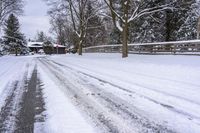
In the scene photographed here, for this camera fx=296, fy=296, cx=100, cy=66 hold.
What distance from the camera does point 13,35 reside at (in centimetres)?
7562

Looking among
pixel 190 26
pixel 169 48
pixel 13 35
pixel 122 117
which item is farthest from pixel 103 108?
pixel 13 35

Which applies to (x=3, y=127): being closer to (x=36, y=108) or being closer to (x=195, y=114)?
(x=36, y=108)

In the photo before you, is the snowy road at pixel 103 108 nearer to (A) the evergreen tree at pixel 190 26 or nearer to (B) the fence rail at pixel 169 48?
(B) the fence rail at pixel 169 48

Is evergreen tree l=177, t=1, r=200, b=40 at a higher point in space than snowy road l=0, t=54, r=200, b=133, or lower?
higher

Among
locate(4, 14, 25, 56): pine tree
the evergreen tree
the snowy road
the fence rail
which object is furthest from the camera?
locate(4, 14, 25, 56): pine tree

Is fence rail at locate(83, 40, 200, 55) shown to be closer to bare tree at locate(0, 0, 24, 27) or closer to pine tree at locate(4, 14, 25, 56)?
bare tree at locate(0, 0, 24, 27)

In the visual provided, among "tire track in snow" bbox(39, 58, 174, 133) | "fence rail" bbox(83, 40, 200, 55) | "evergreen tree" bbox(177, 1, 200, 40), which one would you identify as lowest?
"tire track in snow" bbox(39, 58, 174, 133)

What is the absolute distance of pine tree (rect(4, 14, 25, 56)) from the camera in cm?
7511

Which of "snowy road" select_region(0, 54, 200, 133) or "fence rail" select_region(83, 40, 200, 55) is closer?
"snowy road" select_region(0, 54, 200, 133)

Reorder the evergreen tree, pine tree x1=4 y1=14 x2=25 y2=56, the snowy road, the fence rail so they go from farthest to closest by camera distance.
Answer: pine tree x1=4 y1=14 x2=25 y2=56 < the evergreen tree < the fence rail < the snowy road

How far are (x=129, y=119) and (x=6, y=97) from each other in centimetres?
402

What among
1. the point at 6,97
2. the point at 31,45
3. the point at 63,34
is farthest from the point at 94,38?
the point at 6,97

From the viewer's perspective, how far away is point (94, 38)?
76.2 meters

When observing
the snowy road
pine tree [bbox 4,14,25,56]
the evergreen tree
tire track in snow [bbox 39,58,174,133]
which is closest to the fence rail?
the evergreen tree
